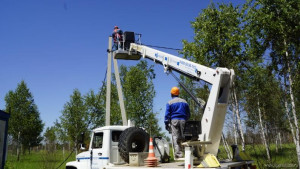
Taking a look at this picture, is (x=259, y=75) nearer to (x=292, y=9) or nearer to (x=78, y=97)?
(x=292, y=9)

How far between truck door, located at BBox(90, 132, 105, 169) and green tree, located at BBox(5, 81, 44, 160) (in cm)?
2512

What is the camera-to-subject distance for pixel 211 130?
22.5 feet

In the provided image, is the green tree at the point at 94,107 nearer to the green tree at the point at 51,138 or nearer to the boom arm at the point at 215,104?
the green tree at the point at 51,138

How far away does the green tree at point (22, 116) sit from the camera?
1240 inches

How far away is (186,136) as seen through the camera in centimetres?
661

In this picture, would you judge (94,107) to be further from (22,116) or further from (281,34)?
(281,34)

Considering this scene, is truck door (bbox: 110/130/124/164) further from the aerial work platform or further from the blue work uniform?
the aerial work platform

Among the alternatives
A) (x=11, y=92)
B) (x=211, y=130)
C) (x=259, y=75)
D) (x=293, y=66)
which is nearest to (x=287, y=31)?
(x=293, y=66)

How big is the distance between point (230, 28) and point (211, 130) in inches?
484

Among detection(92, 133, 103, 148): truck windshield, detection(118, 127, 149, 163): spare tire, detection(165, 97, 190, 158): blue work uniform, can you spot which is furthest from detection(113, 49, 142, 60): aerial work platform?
detection(165, 97, 190, 158): blue work uniform

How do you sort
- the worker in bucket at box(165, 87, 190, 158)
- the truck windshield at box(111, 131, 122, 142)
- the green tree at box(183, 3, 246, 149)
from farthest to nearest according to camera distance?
the green tree at box(183, 3, 246, 149) < the truck windshield at box(111, 131, 122, 142) < the worker in bucket at box(165, 87, 190, 158)

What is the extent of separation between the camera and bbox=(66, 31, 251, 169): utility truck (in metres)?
6.65

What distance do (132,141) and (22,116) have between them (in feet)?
89.5

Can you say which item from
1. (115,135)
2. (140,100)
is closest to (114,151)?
(115,135)
